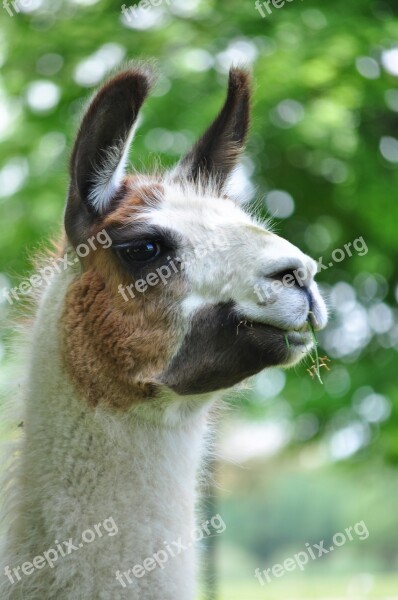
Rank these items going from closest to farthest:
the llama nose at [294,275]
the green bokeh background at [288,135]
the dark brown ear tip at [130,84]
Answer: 1. the llama nose at [294,275]
2. the dark brown ear tip at [130,84]
3. the green bokeh background at [288,135]

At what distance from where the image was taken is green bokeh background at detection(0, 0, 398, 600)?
685 cm

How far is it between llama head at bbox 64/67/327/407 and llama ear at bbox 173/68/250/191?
0.38 m

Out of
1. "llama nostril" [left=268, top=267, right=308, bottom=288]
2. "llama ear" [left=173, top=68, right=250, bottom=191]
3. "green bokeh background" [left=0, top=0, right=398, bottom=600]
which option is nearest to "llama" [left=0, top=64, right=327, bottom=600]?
"llama nostril" [left=268, top=267, right=308, bottom=288]

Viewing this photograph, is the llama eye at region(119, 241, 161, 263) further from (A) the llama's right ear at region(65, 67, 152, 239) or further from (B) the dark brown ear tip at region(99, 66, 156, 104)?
(B) the dark brown ear tip at region(99, 66, 156, 104)

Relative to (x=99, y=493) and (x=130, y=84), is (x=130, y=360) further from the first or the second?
(x=130, y=84)

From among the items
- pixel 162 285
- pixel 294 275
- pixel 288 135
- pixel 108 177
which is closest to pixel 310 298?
pixel 294 275

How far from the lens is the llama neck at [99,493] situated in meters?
3.14

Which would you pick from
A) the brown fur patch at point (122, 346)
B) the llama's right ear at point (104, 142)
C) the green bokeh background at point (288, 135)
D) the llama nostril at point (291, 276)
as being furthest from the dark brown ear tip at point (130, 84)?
the green bokeh background at point (288, 135)

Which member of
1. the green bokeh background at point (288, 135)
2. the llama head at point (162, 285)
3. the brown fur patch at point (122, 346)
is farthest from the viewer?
the green bokeh background at point (288, 135)

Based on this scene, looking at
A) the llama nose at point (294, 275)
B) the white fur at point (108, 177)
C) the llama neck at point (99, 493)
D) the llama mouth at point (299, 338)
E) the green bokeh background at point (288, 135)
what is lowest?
the green bokeh background at point (288, 135)

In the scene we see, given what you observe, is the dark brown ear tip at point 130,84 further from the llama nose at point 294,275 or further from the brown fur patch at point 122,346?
the llama nose at point 294,275

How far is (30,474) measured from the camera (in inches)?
131

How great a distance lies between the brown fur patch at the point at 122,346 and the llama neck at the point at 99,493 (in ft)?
0.21

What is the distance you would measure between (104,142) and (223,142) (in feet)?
2.37
